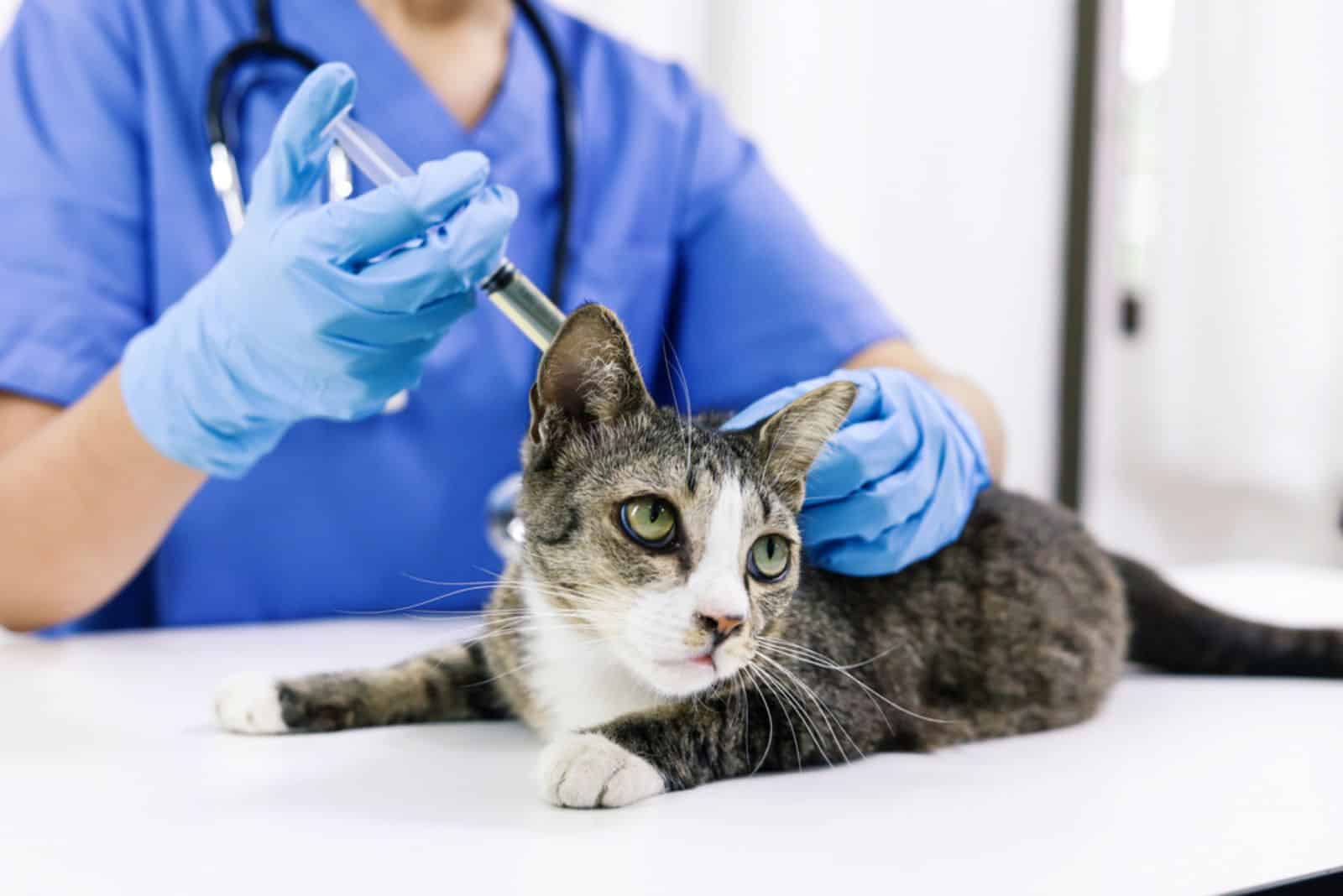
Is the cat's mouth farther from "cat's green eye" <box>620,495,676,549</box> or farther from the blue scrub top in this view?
the blue scrub top

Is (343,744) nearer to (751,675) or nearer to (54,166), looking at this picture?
(751,675)

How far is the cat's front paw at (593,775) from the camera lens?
0.71 meters

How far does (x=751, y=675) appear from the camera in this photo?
2.73 feet

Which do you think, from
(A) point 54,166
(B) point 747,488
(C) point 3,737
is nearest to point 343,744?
(C) point 3,737

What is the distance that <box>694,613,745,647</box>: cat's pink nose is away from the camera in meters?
0.74

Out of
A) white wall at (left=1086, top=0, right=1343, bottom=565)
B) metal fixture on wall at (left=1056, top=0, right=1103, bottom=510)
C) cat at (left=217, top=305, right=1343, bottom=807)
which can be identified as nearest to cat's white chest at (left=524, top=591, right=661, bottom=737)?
cat at (left=217, top=305, right=1343, bottom=807)

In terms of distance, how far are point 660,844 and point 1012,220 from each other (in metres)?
2.00

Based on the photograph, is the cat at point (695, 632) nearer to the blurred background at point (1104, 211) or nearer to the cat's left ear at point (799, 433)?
the cat's left ear at point (799, 433)

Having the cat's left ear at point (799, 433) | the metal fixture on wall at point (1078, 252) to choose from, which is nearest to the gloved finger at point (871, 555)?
the cat's left ear at point (799, 433)

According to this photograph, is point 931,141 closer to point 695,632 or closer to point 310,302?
point 310,302

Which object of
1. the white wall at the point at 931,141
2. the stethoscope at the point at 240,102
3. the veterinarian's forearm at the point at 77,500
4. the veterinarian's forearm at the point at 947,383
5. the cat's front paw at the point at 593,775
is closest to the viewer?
the cat's front paw at the point at 593,775

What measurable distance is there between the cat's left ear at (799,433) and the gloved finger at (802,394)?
2cm

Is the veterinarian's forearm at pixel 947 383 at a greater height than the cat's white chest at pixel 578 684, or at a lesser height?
greater

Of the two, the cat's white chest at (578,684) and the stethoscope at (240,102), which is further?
the stethoscope at (240,102)
